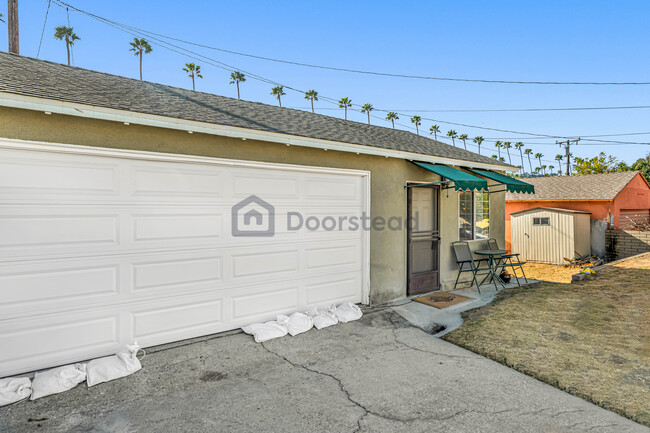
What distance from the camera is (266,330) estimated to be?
4.53 meters

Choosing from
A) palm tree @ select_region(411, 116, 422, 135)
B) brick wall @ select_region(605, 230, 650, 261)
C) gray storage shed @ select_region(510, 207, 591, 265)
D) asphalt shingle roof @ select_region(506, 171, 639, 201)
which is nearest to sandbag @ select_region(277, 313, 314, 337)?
gray storage shed @ select_region(510, 207, 591, 265)

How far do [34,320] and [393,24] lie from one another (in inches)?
519

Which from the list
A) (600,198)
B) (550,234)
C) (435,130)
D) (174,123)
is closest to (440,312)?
(174,123)

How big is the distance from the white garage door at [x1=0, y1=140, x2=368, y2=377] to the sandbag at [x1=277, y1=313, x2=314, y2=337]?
0.79ft

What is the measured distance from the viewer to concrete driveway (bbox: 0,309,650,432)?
263 centimetres

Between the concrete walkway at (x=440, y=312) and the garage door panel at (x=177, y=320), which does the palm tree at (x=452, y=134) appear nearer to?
the concrete walkway at (x=440, y=312)

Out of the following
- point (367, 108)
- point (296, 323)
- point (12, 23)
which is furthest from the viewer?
point (367, 108)

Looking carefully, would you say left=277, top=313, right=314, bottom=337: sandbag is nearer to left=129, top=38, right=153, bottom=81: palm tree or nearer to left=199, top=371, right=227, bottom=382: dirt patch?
left=199, top=371, right=227, bottom=382: dirt patch

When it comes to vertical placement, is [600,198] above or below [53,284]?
above

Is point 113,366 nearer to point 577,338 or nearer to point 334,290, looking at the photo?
point 334,290

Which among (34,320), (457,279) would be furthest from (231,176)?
(457,279)

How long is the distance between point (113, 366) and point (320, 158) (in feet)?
12.9

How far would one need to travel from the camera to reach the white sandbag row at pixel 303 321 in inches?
178

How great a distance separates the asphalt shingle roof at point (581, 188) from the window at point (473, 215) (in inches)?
419
